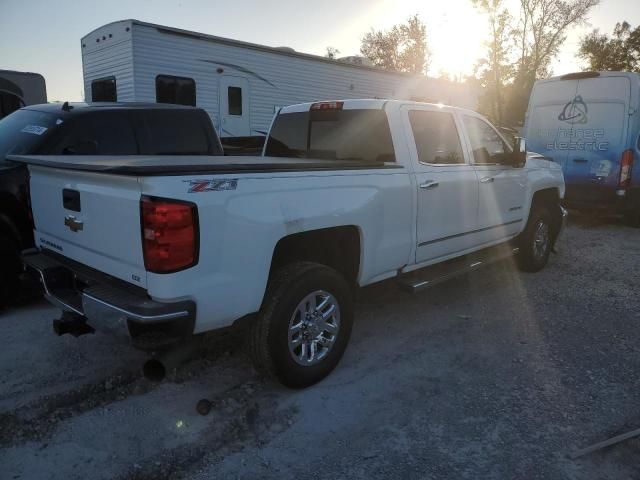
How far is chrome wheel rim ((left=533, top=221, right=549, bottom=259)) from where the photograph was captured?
610cm

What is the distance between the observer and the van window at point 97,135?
4906mm

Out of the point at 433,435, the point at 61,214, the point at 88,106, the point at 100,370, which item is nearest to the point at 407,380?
the point at 433,435

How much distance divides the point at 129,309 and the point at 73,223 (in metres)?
0.91

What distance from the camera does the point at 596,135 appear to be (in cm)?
906

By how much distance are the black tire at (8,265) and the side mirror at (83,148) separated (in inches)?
38.8

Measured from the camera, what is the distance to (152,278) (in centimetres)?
257

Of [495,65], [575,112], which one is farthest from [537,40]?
[575,112]

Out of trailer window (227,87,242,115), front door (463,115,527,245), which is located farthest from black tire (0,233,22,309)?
trailer window (227,87,242,115)

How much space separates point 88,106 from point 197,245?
357 centimetres

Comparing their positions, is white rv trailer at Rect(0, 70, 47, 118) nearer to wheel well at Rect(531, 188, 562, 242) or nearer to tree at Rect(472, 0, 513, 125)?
wheel well at Rect(531, 188, 562, 242)

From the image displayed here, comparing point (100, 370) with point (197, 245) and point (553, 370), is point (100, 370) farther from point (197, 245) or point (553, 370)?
point (553, 370)

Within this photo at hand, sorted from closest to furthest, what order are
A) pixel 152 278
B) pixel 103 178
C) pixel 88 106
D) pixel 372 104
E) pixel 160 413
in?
pixel 152 278 < pixel 103 178 < pixel 160 413 < pixel 372 104 < pixel 88 106

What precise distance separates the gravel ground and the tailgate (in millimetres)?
917

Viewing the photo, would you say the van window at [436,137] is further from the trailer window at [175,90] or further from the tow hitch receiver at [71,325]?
the trailer window at [175,90]
